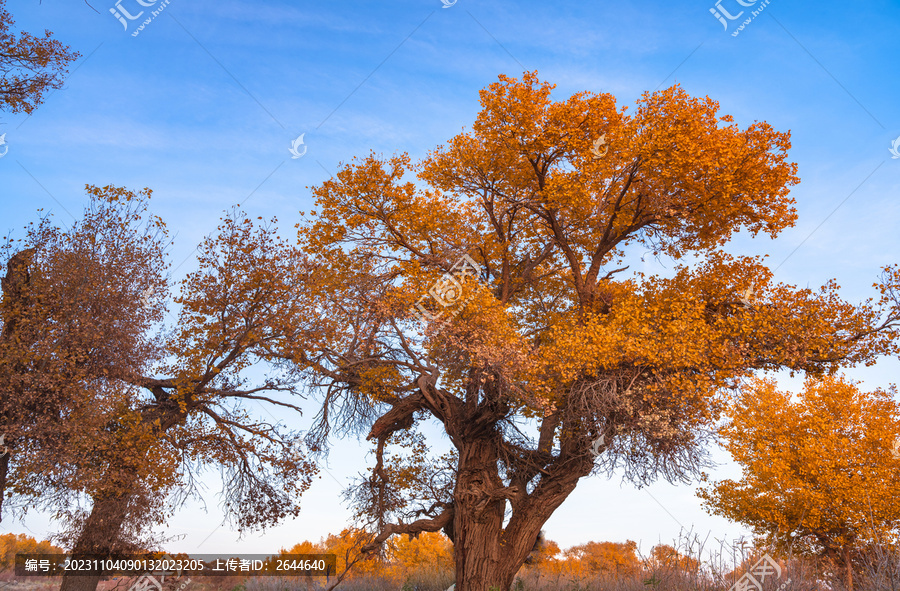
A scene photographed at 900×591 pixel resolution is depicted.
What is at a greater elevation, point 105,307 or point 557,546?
point 105,307

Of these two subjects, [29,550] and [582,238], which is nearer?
[582,238]

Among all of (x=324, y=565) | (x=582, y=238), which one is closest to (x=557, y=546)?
(x=324, y=565)

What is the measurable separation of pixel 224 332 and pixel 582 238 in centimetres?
1108

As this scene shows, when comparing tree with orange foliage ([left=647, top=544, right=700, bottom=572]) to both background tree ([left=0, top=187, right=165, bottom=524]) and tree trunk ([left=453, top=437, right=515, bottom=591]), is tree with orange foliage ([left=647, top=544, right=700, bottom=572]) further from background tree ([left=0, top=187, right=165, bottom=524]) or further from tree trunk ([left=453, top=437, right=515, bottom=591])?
background tree ([left=0, top=187, right=165, bottom=524])

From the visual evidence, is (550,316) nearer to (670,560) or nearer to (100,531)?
(670,560)

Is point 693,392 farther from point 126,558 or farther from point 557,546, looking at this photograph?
point 557,546

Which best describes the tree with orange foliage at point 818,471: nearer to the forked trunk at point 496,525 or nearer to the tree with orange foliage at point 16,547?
the forked trunk at point 496,525

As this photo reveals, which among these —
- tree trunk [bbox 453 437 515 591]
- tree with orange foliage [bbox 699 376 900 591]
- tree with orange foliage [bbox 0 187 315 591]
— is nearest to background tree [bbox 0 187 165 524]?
tree with orange foliage [bbox 0 187 315 591]

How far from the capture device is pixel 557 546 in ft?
124

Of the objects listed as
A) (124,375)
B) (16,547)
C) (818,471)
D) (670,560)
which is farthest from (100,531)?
(16,547)

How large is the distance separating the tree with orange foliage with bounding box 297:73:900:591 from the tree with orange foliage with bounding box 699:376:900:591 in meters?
6.92

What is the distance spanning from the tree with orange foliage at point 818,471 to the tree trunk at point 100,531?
1916 cm

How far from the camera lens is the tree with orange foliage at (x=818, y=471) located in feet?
70.1

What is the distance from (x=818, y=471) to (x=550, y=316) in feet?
40.3
